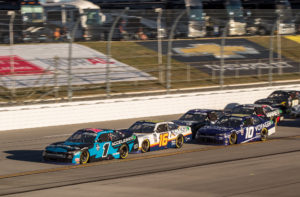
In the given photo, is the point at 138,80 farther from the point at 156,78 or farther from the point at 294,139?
the point at 294,139

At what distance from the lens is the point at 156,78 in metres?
29.9

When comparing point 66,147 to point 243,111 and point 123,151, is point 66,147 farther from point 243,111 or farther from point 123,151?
point 243,111

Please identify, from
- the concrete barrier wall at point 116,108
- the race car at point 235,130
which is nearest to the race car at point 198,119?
the race car at point 235,130

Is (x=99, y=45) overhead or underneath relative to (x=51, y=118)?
overhead

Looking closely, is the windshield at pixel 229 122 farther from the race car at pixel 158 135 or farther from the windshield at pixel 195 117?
the race car at pixel 158 135

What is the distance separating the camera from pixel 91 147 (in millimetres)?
16656

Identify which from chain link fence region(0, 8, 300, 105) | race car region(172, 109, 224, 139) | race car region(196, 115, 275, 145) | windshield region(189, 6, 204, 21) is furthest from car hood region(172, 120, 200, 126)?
windshield region(189, 6, 204, 21)

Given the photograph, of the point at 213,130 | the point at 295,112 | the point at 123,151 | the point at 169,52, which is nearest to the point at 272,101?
the point at 295,112

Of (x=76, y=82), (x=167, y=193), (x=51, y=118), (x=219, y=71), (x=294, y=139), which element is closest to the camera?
(x=167, y=193)

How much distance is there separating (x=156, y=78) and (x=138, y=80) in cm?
111

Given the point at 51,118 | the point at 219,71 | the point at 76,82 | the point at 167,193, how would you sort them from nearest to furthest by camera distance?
the point at 167,193 < the point at 51,118 < the point at 76,82 < the point at 219,71

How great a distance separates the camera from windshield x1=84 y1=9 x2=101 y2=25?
27188mm

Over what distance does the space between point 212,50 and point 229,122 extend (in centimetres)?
1223

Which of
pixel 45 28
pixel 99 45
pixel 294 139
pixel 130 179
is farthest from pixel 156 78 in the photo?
pixel 130 179
